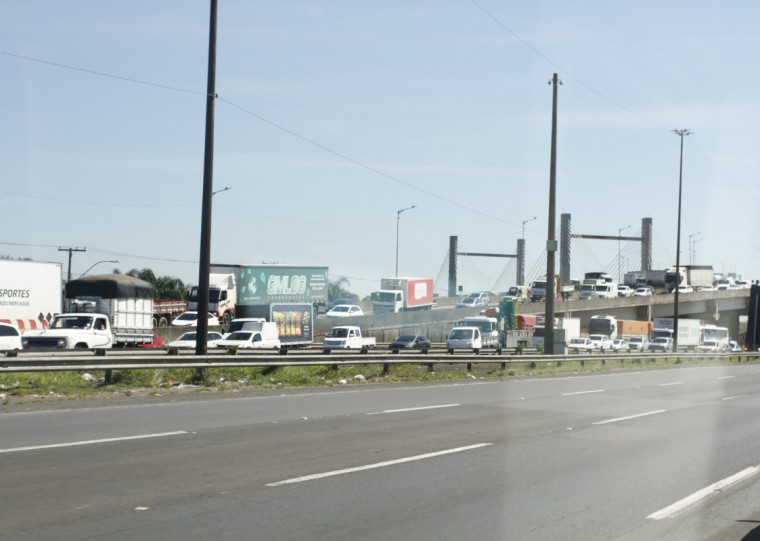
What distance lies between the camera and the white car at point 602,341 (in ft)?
230

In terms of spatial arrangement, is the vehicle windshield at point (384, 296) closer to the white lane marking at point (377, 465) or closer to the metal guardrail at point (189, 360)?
the metal guardrail at point (189, 360)

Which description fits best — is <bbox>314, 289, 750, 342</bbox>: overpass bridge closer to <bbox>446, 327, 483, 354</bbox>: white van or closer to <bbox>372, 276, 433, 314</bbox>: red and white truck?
<bbox>372, 276, 433, 314</bbox>: red and white truck

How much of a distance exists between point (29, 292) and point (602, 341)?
49.0 metres

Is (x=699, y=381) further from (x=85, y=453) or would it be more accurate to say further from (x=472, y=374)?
(x=85, y=453)

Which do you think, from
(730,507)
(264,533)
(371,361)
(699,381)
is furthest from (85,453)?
(699,381)

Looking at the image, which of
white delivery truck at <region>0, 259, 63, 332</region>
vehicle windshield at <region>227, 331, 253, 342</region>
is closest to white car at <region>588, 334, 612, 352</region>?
vehicle windshield at <region>227, 331, 253, 342</region>

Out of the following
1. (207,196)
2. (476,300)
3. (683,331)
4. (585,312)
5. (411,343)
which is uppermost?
(207,196)

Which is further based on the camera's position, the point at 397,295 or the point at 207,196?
the point at 397,295

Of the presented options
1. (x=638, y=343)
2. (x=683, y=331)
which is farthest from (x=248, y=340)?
(x=683, y=331)

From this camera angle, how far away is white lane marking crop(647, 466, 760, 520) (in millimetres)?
8492

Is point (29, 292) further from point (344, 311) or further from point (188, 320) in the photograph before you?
point (344, 311)

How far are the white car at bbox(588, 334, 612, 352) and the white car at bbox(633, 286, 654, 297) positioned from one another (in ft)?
75.9

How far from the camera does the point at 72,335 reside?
30812 mm

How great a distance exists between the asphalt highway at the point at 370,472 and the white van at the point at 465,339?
106ft
